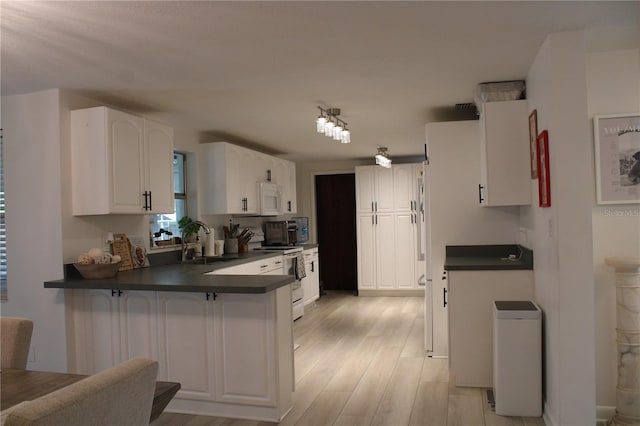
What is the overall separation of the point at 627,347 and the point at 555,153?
1.21 metres

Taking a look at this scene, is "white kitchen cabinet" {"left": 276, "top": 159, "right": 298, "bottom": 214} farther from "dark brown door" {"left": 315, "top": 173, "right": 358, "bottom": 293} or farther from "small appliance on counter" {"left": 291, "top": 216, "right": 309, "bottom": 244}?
"dark brown door" {"left": 315, "top": 173, "right": 358, "bottom": 293}

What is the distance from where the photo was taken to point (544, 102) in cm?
298

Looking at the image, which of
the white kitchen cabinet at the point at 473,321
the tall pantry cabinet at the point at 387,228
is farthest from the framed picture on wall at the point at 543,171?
the tall pantry cabinet at the point at 387,228

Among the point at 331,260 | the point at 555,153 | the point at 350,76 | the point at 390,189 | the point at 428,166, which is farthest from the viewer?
the point at 331,260

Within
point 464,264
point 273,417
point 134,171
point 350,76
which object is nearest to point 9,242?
point 134,171

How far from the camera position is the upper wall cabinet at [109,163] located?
12.0 ft

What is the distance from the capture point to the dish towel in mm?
6305

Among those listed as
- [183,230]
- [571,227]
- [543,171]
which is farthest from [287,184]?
[571,227]

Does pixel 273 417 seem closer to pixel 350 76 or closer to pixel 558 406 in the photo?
pixel 558 406

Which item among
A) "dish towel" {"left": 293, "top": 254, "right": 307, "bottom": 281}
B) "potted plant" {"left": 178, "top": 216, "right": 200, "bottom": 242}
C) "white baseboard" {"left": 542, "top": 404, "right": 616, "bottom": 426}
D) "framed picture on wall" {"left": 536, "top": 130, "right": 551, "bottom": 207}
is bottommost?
"white baseboard" {"left": 542, "top": 404, "right": 616, "bottom": 426}

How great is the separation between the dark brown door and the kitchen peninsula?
530 centimetres

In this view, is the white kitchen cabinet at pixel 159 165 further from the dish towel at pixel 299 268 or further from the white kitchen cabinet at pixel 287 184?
the white kitchen cabinet at pixel 287 184

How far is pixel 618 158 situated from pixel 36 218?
154 inches

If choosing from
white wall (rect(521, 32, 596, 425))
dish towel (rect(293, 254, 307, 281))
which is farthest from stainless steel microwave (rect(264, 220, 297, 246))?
white wall (rect(521, 32, 596, 425))
